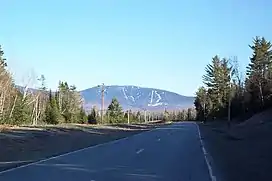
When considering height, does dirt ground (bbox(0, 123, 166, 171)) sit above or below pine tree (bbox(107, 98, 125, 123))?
below

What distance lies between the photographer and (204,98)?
520ft

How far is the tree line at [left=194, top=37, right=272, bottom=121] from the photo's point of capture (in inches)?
3350

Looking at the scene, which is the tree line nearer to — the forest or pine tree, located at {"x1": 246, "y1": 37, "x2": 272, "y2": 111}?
pine tree, located at {"x1": 246, "y1": 37, "x2": 272, "y2": 111}

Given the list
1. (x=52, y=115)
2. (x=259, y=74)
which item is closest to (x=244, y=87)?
(x=259, y=74)

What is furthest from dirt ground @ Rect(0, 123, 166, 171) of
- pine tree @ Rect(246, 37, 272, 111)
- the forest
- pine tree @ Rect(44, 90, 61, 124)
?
pine tree @ Rect(44, 90, 61, 124)

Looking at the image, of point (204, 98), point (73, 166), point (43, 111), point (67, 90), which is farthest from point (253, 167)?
point (204, 98)

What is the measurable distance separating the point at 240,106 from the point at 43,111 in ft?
142

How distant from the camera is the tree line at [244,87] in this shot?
279 ft

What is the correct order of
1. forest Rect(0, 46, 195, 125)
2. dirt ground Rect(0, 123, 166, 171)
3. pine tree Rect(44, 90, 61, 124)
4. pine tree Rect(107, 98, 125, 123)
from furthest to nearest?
pine tree Rect(107, 98, 125, 123) < pine tree Rect(44, 90, 61, 124) < forest Rect(0, 46, 195, 125) < dirt ground Rect(0, 123, 166, 171)

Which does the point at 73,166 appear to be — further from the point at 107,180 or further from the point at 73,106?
the point at 73,106

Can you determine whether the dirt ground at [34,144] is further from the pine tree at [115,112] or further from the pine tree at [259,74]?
the pine tree at [115,112]

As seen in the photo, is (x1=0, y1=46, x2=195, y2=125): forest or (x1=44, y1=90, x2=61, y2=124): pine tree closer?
(x1=0, y1=46, x2=195, y2=125): forest

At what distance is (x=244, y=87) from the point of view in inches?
4141

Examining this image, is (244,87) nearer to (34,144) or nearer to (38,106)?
(38,106)
